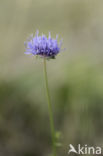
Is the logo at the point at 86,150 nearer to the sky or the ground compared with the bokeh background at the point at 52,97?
nearer to the ground

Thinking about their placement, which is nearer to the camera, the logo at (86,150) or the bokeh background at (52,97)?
the logo at (86,150)

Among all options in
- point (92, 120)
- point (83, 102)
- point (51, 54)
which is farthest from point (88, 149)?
point (51, 54)

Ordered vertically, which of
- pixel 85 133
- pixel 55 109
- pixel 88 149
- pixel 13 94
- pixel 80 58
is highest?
pixel 80 58

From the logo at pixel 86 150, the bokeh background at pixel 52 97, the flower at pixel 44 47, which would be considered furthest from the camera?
the bokeh background at pixel 52 97

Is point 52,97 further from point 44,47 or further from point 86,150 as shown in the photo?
point 44,47

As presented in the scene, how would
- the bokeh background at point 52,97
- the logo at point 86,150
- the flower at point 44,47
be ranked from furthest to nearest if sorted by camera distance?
the bokeh background at point 52,97 < the logo at point 86,150 < the flower at point 44,47

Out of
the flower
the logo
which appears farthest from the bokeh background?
the flower

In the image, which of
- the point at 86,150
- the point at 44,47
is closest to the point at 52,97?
the point at 86,150

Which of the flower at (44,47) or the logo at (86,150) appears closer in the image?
the flower at (44,47)

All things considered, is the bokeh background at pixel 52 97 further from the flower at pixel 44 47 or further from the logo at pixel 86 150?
the flower at pixel 44 47

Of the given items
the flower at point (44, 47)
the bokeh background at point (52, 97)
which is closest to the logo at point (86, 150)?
the bokeh background at point (52, 97)

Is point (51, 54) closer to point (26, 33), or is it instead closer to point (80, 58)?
point (80, 58)
